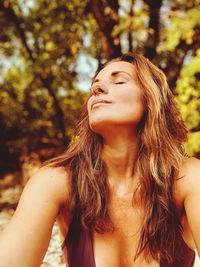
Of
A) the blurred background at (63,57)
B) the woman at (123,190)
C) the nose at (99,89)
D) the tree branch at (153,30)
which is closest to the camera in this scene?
the woman at (123,190)

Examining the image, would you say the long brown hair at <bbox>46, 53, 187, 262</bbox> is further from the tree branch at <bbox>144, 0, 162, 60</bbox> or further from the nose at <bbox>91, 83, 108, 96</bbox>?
the tree branch at <bbox>144, 0, 162, 60</bbox>

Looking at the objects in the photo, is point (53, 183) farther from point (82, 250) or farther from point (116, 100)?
point (116, 100)

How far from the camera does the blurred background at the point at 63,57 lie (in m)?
5.57

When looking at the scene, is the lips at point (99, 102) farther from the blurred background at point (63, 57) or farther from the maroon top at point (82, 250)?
the blurred background at point (63, 57)

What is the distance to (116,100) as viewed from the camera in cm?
189

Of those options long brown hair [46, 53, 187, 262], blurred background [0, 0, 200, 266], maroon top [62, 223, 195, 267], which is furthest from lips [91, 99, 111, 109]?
blurred background [0, 0, 200, 266]

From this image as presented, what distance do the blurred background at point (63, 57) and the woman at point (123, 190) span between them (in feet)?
4.83

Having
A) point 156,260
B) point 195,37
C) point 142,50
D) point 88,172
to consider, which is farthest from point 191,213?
point 142,50

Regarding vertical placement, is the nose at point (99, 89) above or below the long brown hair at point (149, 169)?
above

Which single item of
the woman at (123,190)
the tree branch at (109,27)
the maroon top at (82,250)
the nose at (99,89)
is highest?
the tree branch at (109,27)

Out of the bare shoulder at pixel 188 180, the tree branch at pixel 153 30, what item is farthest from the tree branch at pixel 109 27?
the bare shoulder at pixel 188 180

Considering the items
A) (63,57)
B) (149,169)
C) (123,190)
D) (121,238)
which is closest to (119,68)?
(149,169)

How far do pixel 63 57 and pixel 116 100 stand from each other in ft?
27.6

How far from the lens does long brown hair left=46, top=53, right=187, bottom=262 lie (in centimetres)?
183
